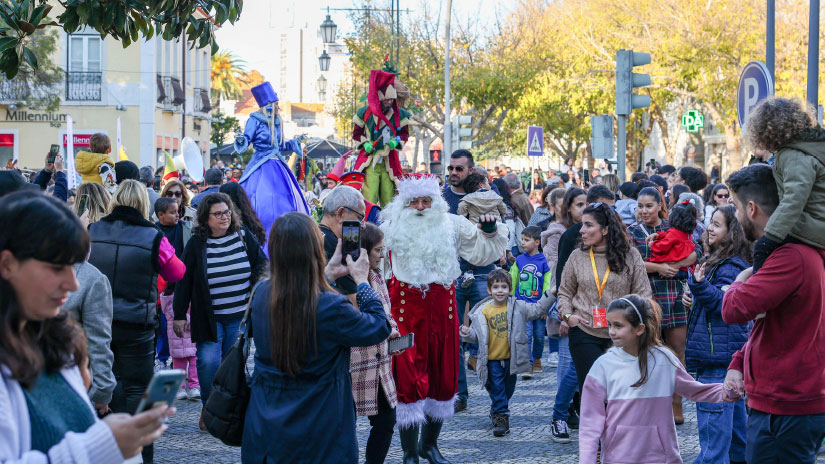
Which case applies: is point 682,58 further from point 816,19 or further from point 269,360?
point 269,360

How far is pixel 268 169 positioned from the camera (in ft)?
34.0

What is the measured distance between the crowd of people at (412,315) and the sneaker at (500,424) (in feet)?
0.08

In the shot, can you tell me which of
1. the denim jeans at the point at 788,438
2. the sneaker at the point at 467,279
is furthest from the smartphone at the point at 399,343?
the sneaker at the point at 467,279

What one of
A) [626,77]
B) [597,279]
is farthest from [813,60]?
[597,279]

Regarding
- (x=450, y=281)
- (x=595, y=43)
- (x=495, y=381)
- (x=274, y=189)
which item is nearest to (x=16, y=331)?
(x=450, y=281)

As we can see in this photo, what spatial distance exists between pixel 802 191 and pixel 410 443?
3.41 m

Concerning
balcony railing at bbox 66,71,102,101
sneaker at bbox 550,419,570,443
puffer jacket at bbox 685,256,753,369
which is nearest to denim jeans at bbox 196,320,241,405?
sneaker at bbox 550,419,570,443

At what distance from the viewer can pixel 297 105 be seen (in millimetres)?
152250

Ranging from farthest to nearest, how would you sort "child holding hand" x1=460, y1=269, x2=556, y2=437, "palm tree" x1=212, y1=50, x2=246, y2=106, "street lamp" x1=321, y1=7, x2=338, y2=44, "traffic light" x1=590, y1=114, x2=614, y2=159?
"palm tree" x1=212, y1=50, x2=246, y2=106 < "street lamp" x1=321, y1=7, x2=338, y2=44 < "traffic light" x1=590, y1=114, x2=614, y2=159 < "child holding hand" x1=460, y1=269, x2=556, y2=437

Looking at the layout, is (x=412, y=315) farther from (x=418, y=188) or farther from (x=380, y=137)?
(x=380, y=137)

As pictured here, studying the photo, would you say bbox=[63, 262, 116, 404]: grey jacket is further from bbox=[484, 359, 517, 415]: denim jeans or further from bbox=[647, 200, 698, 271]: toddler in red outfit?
bbox=[647, 200, 698, 271]: toddler in red outfit

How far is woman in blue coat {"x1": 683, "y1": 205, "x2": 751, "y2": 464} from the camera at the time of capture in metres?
6.46

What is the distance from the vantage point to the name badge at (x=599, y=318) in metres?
6.73

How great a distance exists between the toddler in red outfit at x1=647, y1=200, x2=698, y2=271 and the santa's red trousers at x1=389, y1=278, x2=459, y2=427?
1.91m
